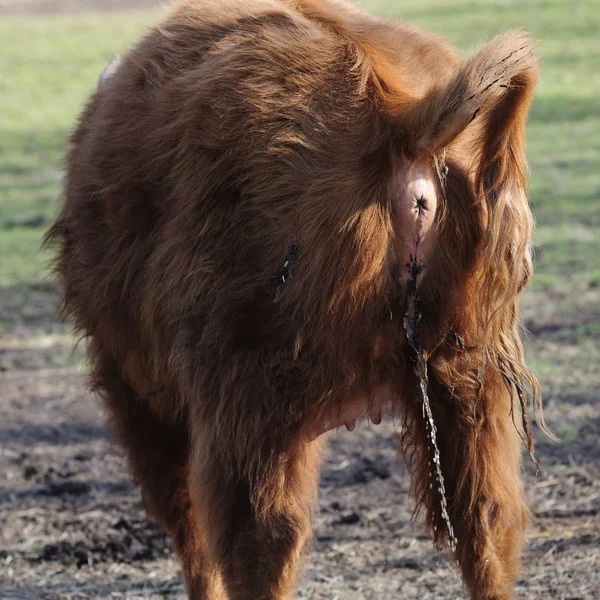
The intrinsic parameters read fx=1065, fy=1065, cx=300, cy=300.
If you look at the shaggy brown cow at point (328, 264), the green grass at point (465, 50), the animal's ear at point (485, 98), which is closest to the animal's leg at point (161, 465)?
the shaggy brown cow at point (328, 264)

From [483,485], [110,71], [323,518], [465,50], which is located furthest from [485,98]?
[465,50]

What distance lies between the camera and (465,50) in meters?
13.4

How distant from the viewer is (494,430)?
3.12 m

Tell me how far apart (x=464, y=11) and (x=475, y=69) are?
1910cm

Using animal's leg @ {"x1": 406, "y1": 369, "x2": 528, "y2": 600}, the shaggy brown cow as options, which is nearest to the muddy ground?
animal's leg @ {"x1": 406, "y1": 369, "x2": 528, "y2": 600}

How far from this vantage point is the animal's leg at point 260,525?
2.91 meters

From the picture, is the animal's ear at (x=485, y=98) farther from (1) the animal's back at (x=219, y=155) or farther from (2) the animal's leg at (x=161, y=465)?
(2) the animal's leg at (x=161, y=465)

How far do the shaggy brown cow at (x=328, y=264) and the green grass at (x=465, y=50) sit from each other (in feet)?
1.45

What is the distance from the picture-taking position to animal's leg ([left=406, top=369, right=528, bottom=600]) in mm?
3094

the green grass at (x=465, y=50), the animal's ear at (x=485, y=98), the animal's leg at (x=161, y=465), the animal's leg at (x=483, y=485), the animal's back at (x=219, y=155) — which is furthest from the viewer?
the green grass at (x=465, y=50)

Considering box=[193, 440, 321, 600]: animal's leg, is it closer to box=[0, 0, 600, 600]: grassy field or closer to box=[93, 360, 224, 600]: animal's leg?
box=[93, 360, 224, 600]: animal's leg

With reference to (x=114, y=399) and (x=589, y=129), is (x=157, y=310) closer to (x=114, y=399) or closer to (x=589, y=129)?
(x=114, y=399)

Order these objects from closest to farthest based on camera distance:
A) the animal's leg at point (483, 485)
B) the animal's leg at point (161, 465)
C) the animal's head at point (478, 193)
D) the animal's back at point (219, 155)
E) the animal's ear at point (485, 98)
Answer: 1. the animal's ear at point (485, 98)
2. the animal's head at point (478, 193)
3. the animal's back at point (219, 155)
4. the animal's leg at point (483, 485)
5. the animal's leg at point (161, 465)

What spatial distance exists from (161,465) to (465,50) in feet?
34.5
